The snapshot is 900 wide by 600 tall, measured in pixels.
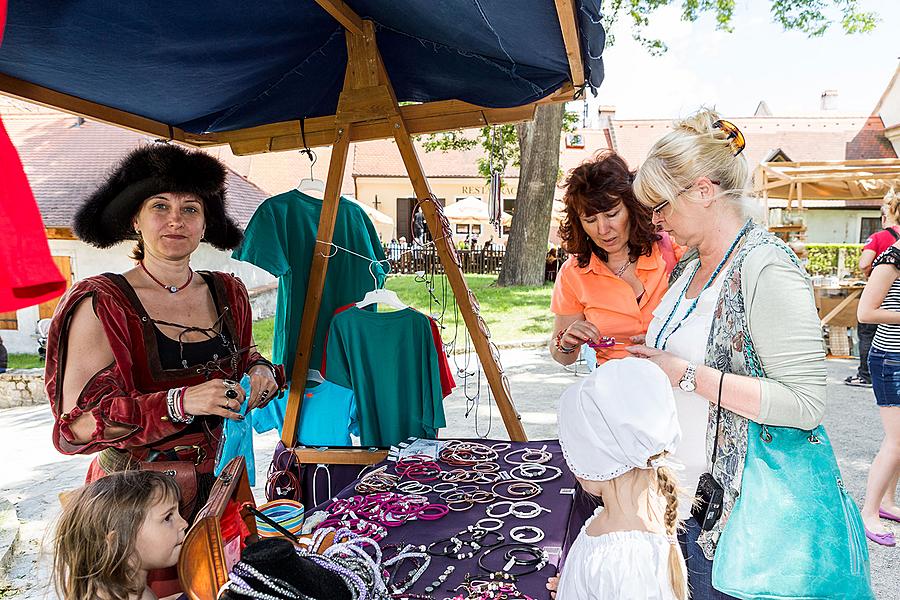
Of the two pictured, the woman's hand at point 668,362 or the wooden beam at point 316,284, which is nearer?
the woman's hand at point 668,362

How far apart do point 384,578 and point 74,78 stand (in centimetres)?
203

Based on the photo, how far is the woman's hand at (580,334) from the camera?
2.11 m

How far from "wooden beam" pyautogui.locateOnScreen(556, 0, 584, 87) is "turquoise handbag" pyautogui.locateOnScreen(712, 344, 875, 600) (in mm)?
1139

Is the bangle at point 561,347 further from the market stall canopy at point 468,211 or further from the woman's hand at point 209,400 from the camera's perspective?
the market stall canopy at point 468,211

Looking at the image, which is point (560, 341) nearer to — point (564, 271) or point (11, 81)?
point (564, 271)

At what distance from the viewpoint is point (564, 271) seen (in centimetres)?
243

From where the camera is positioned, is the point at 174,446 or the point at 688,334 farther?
the point at 174,446

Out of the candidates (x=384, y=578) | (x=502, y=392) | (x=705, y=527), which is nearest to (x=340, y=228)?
(x=502, y=392)

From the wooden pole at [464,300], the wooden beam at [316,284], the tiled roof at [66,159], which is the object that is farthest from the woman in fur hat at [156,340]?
the tiled roof at [66,159]

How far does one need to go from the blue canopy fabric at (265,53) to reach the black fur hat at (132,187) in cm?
38

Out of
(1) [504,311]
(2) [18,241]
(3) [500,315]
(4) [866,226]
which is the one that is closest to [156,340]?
(2) [18,241]

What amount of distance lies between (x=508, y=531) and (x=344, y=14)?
1931mm

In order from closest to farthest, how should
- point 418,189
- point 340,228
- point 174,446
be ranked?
point 174,446 → point 418,189 → point 340,228

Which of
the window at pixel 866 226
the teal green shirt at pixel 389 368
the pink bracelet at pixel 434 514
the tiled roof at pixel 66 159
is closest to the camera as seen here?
the pink bracelet at pixel 434 514
